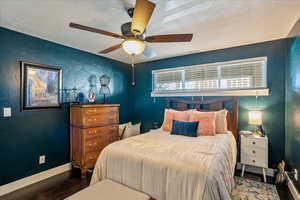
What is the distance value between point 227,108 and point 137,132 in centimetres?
237

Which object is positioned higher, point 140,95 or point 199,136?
point 140,95

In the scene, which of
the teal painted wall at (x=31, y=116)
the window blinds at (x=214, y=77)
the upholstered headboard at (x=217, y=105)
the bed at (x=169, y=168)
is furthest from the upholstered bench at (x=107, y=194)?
the window blinds at (x=214, y=77)

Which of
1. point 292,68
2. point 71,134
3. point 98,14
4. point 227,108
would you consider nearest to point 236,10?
point 292,68

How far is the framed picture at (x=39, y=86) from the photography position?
248 cm

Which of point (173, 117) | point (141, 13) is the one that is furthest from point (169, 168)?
point (173, 117)

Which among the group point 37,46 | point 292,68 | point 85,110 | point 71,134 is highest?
point 37,46

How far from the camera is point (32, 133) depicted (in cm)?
258

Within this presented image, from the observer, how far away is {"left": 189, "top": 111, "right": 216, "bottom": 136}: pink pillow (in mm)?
2743

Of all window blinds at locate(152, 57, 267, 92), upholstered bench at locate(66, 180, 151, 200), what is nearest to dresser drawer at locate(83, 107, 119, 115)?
window blinds at locate(152, 57, 267, 92)

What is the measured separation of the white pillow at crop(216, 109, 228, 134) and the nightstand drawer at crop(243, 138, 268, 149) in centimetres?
39

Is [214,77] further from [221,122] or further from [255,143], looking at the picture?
[255,143]

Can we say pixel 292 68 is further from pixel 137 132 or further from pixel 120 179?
pixel 137 132

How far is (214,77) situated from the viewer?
11.2 ft

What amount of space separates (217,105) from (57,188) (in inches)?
133
